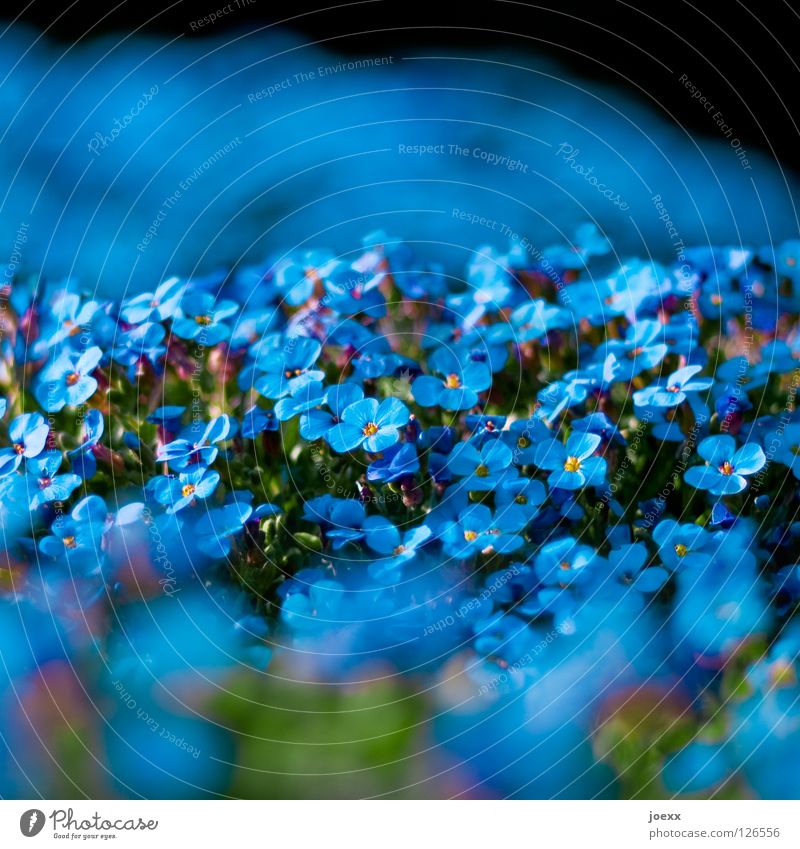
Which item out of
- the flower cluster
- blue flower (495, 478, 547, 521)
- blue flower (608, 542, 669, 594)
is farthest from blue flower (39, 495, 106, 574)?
blue flower (608, 542, 669, 594)

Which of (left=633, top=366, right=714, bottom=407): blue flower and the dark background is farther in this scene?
the dark background

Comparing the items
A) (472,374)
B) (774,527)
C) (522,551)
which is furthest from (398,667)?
(774,527)

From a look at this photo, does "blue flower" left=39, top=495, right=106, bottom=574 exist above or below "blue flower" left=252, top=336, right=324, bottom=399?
below

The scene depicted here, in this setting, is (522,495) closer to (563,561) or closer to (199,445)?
(563,561)

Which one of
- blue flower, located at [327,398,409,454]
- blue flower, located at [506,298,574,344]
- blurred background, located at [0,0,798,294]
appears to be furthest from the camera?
blurred background, located at [0,0,798,294]

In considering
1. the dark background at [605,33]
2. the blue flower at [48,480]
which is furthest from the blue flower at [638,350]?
the blue flower at [48,480]

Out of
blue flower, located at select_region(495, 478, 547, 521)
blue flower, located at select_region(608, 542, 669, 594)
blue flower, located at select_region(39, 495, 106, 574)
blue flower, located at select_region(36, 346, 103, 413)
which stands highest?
blue flower, located at select_region(36, 346, 103, 413)

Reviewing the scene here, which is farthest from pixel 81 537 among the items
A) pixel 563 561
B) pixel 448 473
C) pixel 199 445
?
pixel 563 561

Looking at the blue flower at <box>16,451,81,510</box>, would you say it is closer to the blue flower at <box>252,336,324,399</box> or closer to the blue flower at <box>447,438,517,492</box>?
the blue flower at <box>252,336,324,399</box>
